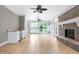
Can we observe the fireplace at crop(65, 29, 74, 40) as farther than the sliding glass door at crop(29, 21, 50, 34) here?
No

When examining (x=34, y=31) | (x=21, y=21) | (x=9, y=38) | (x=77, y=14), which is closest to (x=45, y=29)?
(x=34, y=31)

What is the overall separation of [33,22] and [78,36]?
1504cm

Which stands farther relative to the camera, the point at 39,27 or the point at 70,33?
the point at 39,27

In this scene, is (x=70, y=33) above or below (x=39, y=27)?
below

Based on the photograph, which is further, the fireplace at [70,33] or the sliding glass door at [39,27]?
the sliding glass door at [39,27]

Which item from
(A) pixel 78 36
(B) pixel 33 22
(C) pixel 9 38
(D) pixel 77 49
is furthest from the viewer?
(B) pixel 33 22
